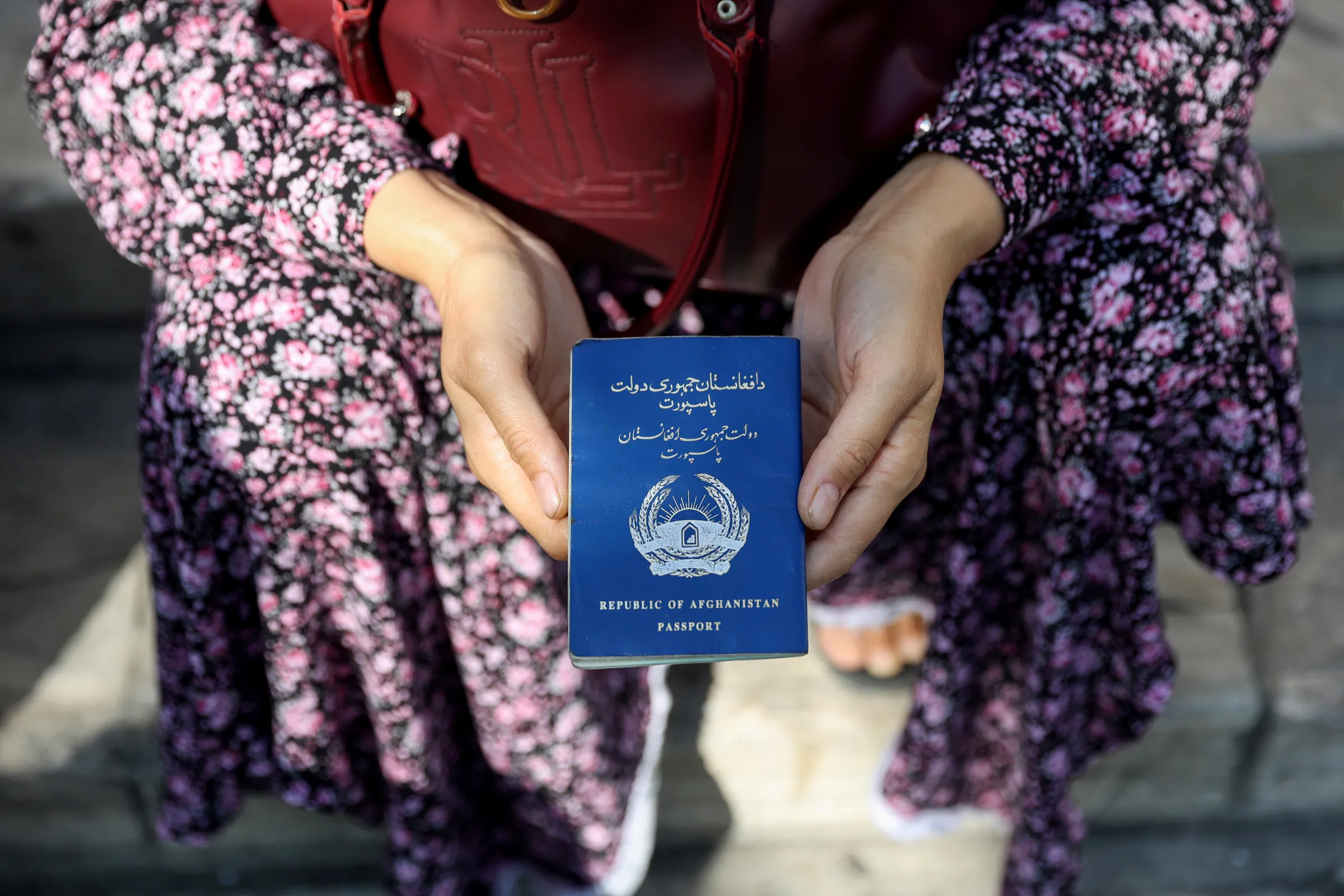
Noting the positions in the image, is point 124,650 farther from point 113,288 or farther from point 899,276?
point 899,276

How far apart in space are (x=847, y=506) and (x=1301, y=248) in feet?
4.08

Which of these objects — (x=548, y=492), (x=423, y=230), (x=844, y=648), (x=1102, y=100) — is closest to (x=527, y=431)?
(x=548, y=492)

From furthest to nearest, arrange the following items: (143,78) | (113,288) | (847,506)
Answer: (113,288) → (143,78) → (847,506)

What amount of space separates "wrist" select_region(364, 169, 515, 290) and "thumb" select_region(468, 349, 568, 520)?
116 millimetres

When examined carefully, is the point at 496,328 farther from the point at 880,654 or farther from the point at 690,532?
the point at 880,654

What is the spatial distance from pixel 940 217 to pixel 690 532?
0.29 metres

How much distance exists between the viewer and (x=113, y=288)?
1593mm

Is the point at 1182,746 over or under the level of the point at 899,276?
under

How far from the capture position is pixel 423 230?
83 centimetres

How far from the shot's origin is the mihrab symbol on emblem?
0.72 m

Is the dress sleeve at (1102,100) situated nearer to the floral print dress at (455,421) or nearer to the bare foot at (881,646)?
the floral print dress at (455,421)

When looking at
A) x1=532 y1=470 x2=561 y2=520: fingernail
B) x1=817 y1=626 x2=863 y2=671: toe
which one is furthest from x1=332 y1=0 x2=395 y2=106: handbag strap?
x1=817 y1=626 x2=863 y2=671: toe

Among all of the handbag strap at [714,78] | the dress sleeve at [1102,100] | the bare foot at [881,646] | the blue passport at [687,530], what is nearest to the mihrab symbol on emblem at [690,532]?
the blue passport at [687,530]

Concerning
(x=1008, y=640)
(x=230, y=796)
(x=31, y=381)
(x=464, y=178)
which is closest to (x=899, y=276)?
(x=464, y=178)
